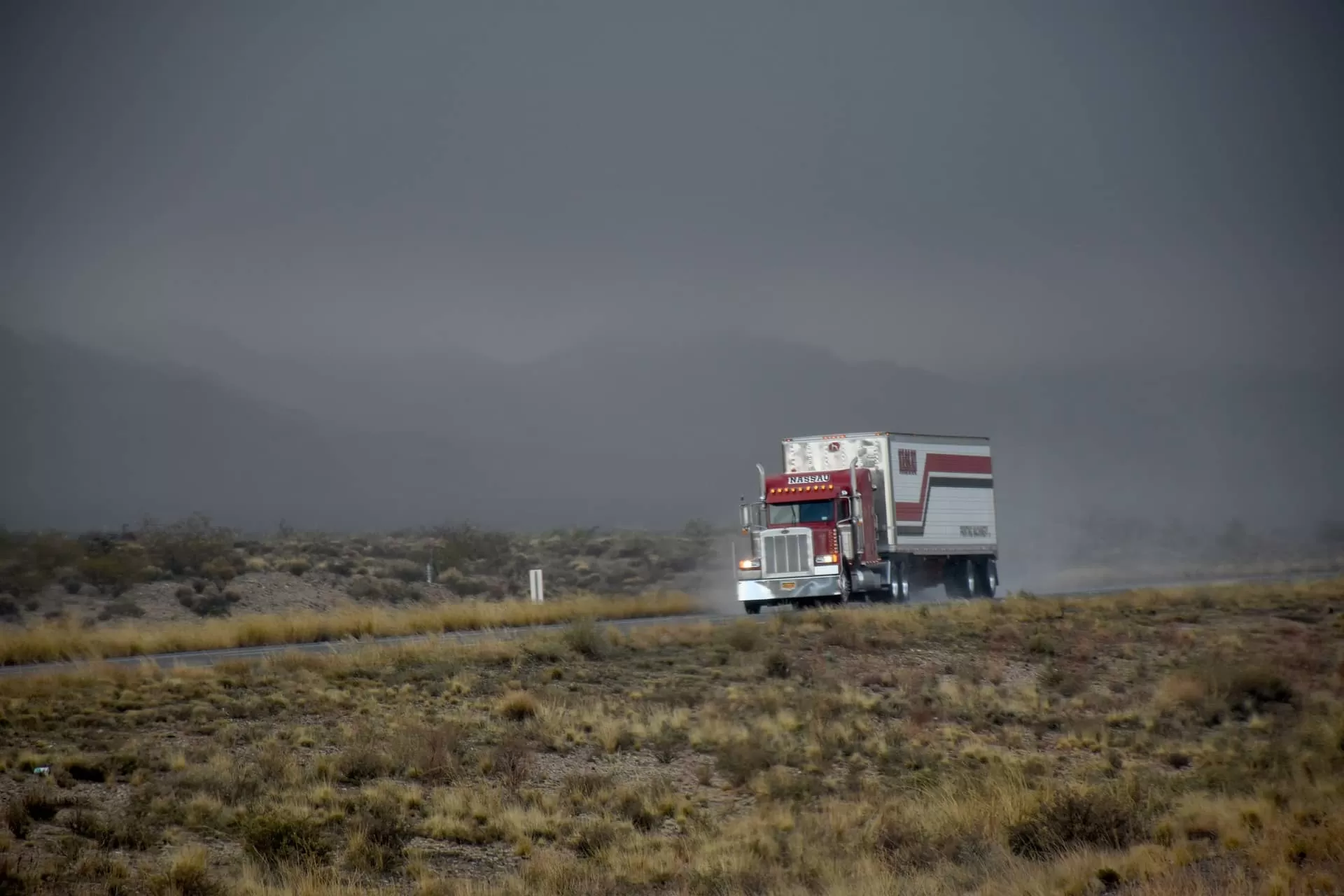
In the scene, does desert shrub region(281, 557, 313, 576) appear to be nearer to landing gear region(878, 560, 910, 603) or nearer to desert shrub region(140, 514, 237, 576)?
desert shrub region(140, 514, 237, 576)

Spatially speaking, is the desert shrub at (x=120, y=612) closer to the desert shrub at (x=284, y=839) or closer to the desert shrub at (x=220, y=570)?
the desert shrub at (x=220, y=570)

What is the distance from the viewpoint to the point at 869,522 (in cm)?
3697

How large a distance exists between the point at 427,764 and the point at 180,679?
7271 mm

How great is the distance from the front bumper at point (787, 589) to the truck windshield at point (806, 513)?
1632 mm

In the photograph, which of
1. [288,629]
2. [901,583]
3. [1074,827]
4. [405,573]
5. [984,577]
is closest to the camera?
[1074,827]

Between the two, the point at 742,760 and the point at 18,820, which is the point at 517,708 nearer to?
the point at 742,760

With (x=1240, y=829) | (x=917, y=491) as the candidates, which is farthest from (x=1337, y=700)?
(x=917, y=491)

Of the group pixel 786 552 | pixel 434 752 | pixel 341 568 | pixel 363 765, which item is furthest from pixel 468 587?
pixel 363 765

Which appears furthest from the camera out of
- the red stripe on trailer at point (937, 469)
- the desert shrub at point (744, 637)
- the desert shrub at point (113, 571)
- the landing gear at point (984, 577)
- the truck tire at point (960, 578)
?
the desert shrub at point (113, 571)

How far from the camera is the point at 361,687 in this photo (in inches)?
842

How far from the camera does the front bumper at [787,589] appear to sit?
34938mm

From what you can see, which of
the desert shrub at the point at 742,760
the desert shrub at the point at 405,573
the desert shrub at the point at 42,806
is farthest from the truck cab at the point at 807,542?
the desert shrub at the point at 42,806

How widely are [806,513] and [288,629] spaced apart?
14.0 meters

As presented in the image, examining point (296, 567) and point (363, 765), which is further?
point (296, 567)
